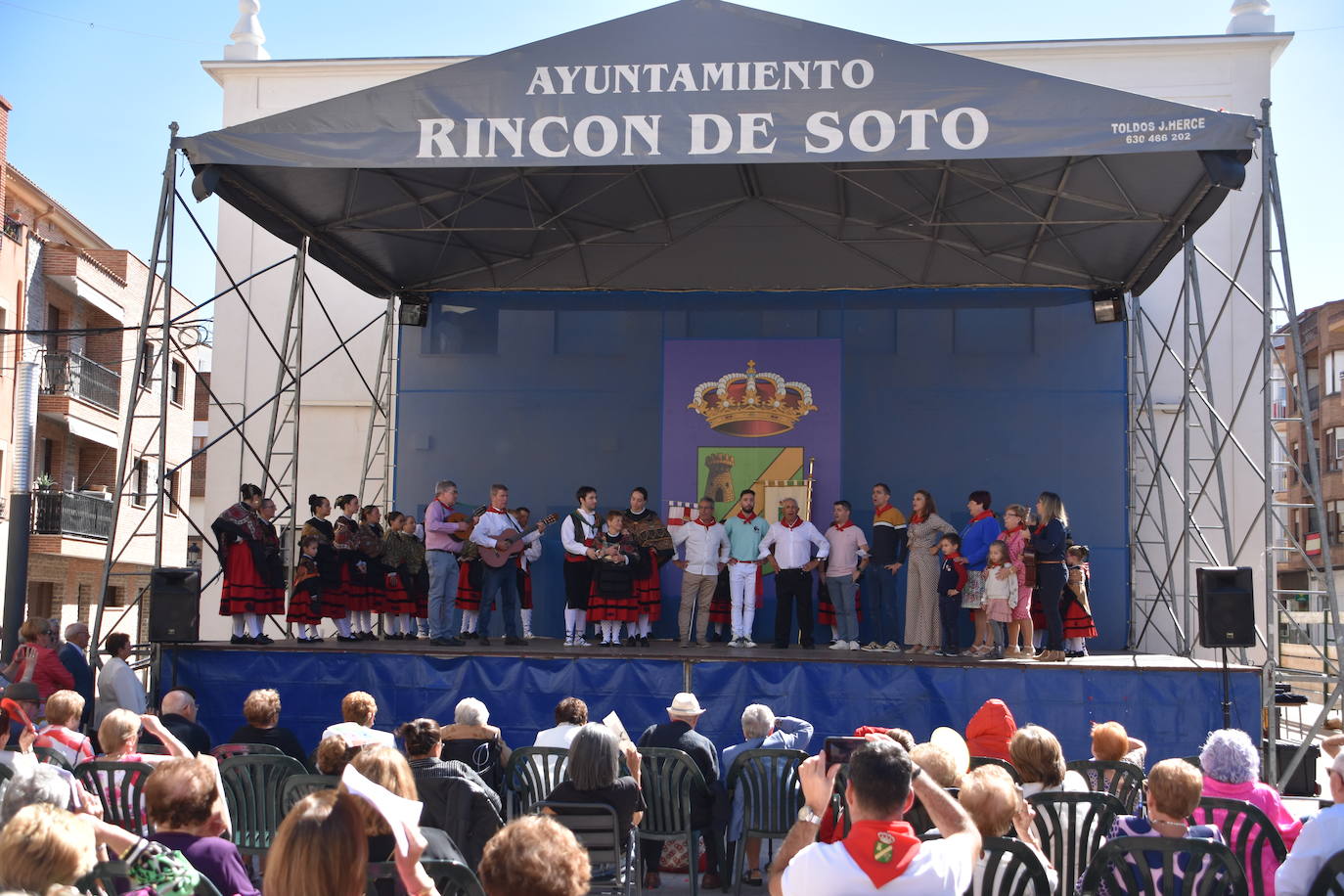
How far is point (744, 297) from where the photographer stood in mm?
13891

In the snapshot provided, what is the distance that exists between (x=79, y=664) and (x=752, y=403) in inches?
274

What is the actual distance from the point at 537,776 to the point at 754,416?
24.8 feet

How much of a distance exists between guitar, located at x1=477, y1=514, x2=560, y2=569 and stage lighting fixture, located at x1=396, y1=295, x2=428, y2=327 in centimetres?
351

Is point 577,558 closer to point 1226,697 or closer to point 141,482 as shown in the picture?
point 1226,697

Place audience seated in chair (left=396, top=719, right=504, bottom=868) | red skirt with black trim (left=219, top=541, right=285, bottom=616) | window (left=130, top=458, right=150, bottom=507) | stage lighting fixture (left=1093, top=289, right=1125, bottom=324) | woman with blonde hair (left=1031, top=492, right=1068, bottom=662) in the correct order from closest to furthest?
audience seated in chair (left=396, top=719, right=504, bottom=868) < woman with blonde hair (left=1031, top=492, right=1068, bottom=662) < red skirt with black trim (left=219, top=541, right=285, bottom=616) < stage lighting fixture (left=1093, top=289, right=1125, bottom=324) < window (left=130, top=458, right=150, bottom=507)

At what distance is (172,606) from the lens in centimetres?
979

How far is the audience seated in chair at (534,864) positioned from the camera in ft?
8.47

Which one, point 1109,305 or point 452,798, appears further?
point 1109,305

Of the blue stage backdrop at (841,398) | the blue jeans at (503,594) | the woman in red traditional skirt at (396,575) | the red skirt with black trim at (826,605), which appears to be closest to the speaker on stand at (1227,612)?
the red skirt with black trim at (826,605)

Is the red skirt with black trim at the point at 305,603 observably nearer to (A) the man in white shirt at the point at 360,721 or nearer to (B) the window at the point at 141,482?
(A) the man in white shirt at the point at 360,721

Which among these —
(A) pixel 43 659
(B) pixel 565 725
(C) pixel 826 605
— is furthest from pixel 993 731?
(A) pixel 43 659

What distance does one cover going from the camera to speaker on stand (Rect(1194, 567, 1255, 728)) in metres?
9.14

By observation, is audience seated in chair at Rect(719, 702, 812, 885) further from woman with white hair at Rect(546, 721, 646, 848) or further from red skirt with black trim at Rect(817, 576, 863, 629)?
red skirt with black trim at Rect(817, 576, 863, 629)

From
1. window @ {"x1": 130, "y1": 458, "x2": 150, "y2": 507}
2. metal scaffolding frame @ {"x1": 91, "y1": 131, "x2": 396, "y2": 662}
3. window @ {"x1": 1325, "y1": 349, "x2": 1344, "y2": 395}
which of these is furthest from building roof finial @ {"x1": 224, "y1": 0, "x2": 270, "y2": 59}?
window @ {"x1": 1325, "y1": 349, "x2": 1344, "y2": 395}
